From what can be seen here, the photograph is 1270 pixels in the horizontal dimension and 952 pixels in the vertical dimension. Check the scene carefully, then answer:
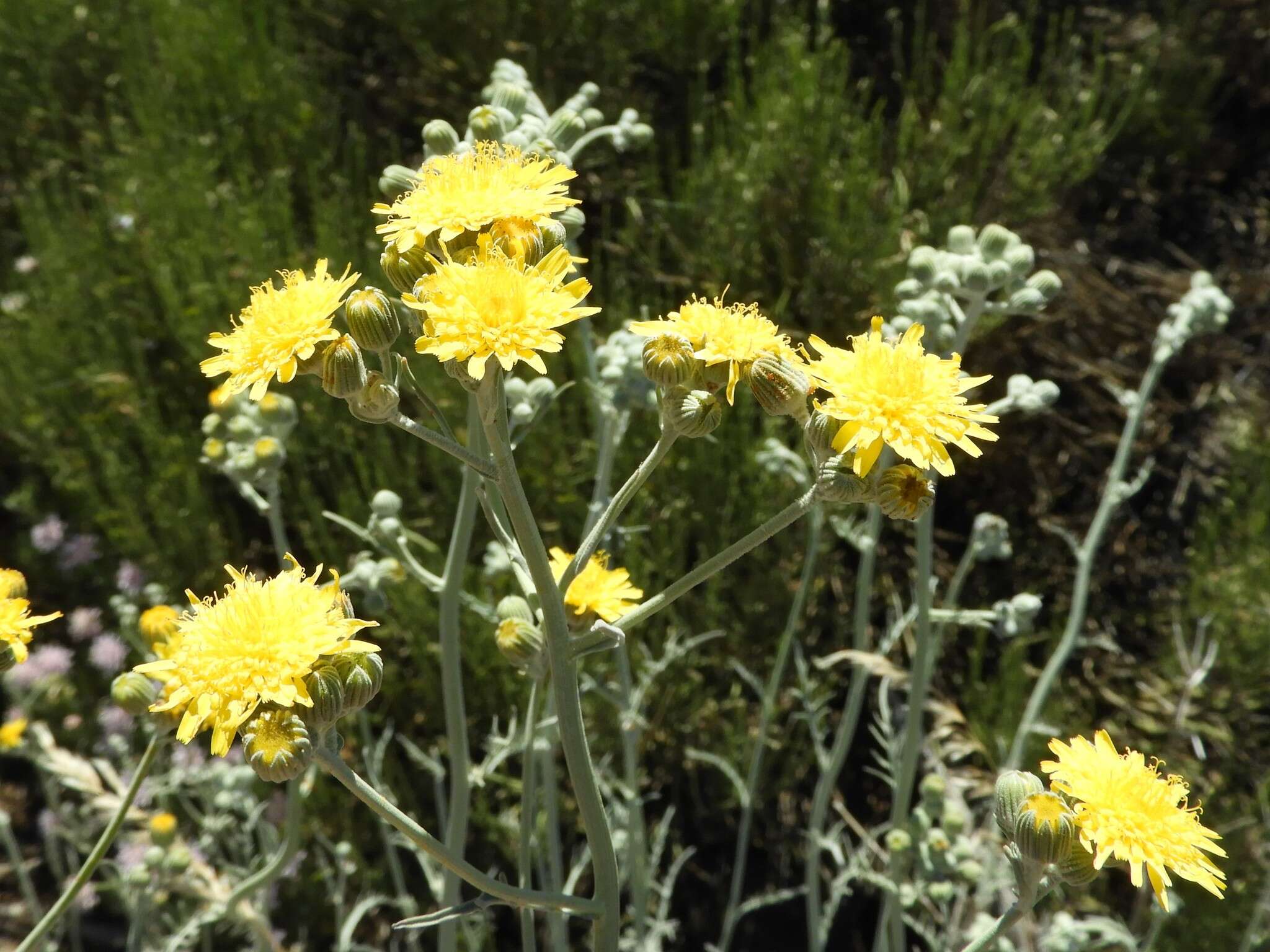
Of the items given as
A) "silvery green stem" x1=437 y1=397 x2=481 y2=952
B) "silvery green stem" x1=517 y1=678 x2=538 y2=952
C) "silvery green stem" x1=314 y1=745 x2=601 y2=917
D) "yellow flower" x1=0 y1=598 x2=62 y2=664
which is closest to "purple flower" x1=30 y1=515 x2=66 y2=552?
"yellow flower" x1=0 y1=598 x2=62 y2=664

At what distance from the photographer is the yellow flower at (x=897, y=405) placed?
1.17 meters

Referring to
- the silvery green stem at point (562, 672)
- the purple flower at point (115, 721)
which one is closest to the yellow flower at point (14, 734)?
the purple flower at point (115, 721)

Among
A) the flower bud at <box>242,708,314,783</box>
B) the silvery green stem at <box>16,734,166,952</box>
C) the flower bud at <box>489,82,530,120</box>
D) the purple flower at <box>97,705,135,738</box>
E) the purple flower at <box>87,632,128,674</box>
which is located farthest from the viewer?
the purple flower at <box>87,632,128,674</box>

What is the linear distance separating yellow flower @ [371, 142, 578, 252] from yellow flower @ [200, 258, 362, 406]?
10 cm

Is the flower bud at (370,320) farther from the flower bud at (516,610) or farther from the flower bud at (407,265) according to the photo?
the flower bud at (516,610)

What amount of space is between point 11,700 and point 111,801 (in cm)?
203

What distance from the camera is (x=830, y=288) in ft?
10.7

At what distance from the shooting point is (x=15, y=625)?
1.42 meters

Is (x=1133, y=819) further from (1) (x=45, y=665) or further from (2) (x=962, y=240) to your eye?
(1) (x=45, y=665)

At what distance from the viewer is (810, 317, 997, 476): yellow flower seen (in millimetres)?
1170

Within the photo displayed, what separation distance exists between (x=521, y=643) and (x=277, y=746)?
1.07 feet

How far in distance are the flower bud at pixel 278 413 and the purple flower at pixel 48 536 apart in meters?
1.74

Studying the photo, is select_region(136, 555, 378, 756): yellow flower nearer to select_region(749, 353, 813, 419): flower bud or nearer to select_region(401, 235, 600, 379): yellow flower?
select_region(401, 235, 600, 379): yellow flower

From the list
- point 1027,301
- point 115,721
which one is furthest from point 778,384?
point 115,721
